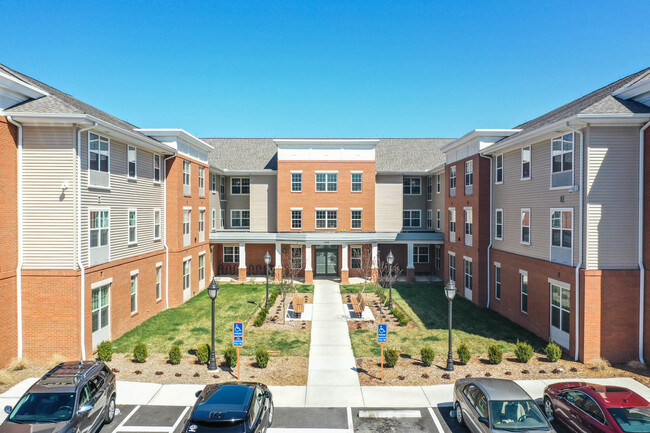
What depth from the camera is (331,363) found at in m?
15.2

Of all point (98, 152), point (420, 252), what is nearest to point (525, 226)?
point (420, 252)

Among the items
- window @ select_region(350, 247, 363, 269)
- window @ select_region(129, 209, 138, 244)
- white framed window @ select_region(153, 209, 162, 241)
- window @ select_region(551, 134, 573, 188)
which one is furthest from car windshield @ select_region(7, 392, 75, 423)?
window @ select_region(350, 247, 363, 269)

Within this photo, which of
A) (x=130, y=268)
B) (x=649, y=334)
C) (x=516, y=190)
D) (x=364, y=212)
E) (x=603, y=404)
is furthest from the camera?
(x=364, y=212)

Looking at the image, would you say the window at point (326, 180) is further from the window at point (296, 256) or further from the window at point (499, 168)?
the window at point (499, 168)

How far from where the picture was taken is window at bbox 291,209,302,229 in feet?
109

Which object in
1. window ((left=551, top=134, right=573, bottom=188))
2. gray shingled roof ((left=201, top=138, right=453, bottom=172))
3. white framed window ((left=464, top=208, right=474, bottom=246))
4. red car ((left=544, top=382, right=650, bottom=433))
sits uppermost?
gray shingled roof ((left=201, top=138, right=453, bottom=172))

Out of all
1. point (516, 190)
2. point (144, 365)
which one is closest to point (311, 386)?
point (144, 365)

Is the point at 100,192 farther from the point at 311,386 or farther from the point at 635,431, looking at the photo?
the point at 635,431

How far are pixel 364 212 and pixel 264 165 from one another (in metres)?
10.8

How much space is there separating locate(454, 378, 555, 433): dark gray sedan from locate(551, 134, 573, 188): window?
32.4ft

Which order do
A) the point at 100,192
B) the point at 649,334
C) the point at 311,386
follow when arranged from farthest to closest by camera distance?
the point at 100,192
the point at 649,334
the point at 311,386

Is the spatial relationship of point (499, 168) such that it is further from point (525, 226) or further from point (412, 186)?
point (412, 186)

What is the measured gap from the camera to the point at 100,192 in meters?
16.8

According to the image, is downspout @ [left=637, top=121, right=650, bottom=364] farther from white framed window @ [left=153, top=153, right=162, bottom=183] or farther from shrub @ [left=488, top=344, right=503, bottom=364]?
white framed window @ [left=153, top=153, right=162, bottom=183]
